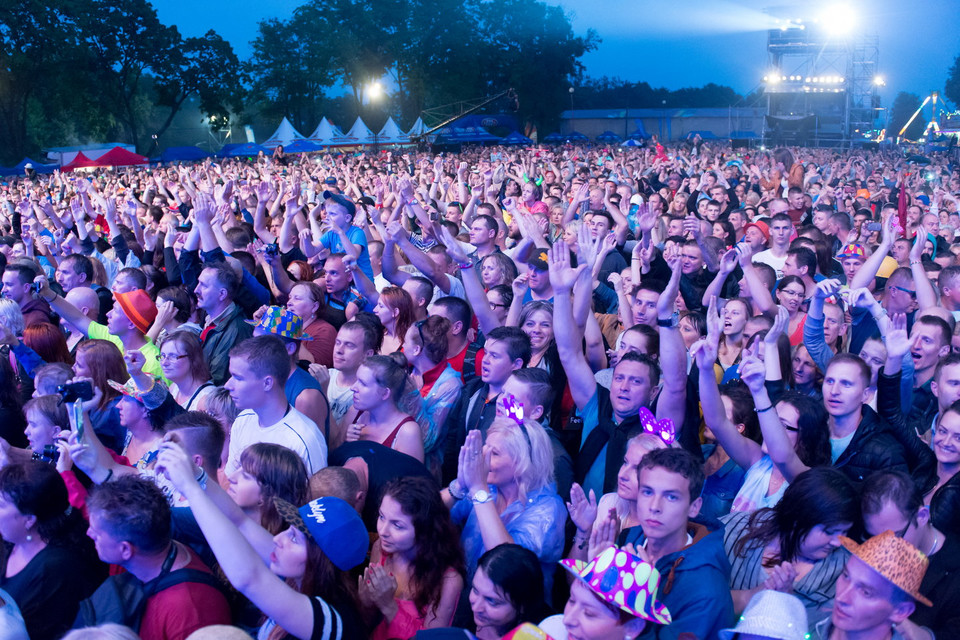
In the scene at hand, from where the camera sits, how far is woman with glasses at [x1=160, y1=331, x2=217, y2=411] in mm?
4121

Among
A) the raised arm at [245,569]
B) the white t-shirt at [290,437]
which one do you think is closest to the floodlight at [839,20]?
the white t-shirt at [290,437]

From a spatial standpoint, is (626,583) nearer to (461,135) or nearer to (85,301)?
(85,301)

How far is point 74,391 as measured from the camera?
3.73 meters

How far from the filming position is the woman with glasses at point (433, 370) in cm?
418

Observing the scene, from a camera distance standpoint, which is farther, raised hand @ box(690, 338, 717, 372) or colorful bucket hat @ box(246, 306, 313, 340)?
colorful bucket hat @ box(246, 306, 313, 340)

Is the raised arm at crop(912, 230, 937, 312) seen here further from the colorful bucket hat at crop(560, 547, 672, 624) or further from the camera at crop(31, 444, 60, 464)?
the camera at crop(31, 444, 60, 464)

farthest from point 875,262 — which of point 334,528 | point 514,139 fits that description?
point 514,139

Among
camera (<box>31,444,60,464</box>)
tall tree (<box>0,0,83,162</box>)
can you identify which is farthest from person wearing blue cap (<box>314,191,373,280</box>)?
tall tree (<box>0,0,83,162</box>)

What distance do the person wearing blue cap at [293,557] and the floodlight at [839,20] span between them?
42.8 m

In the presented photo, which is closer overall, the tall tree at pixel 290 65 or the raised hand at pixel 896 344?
the raised hand at pixel 896 344

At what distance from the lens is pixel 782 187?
11828 millimetres

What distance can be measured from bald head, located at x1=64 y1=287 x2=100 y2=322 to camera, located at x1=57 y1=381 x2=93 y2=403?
2173mm

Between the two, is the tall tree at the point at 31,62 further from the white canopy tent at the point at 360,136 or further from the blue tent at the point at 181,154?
the white canopy tent at the point at 360,136

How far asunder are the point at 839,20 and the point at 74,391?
42726 millimetres
